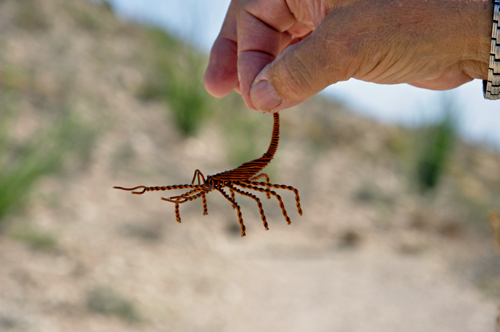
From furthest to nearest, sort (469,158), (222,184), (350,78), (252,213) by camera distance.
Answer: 1. (469,158)
2. (252,213)
3. (350,78)
4. (222,184)

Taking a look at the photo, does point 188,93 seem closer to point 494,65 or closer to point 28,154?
point 28,154

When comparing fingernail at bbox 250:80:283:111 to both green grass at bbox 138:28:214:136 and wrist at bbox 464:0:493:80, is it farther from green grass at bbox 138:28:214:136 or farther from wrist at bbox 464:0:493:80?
green grass at bbox 138:28:214:136

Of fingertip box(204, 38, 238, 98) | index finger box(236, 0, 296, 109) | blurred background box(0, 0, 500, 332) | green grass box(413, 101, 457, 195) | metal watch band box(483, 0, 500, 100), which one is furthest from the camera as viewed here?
green grass box(413, 101, 457, 195)

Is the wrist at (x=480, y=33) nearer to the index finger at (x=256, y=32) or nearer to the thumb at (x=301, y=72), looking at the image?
the thumb at (x=301, y=72)

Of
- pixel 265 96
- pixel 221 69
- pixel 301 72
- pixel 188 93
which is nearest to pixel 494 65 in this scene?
pixel 301 72

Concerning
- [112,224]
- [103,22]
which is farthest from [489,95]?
[103,22]

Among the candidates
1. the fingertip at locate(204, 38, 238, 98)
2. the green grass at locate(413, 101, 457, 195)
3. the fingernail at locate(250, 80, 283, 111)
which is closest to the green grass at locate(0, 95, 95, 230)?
the fingertip at locate(204, 38, 238, 98)

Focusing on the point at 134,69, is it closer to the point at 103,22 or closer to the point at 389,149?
the point at 103,22
